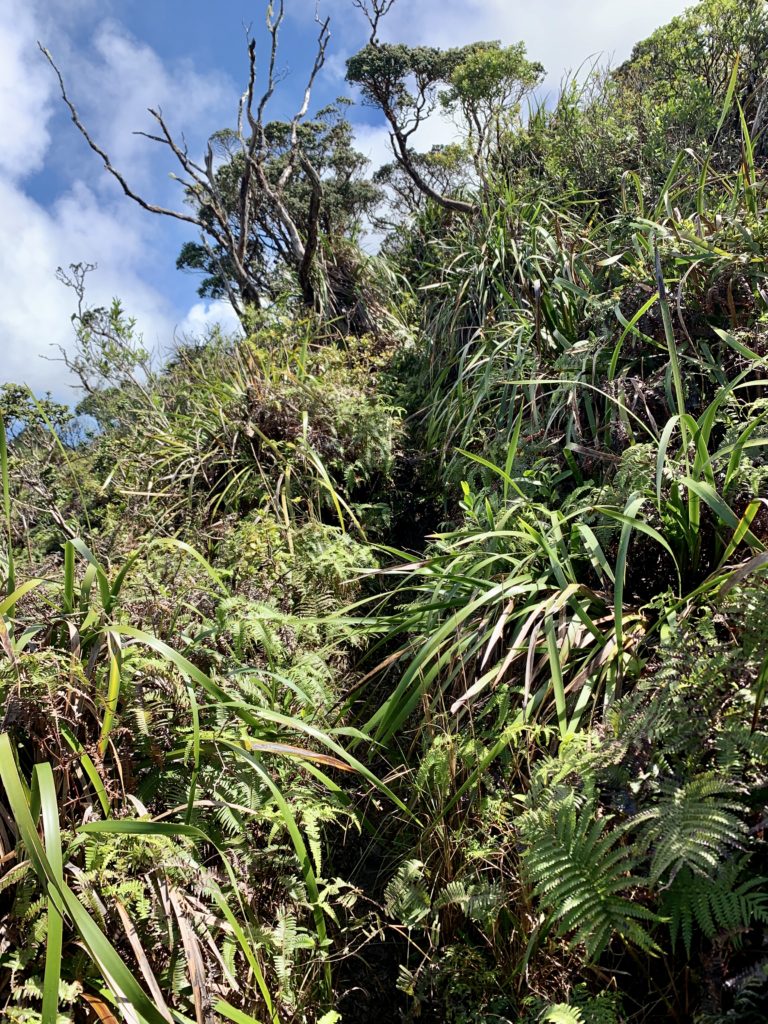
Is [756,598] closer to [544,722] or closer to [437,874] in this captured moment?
[544,722]

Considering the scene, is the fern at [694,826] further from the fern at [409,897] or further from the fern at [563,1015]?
the fern at [409,897]

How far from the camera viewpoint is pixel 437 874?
70.5 inches

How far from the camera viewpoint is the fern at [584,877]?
3.94 ft

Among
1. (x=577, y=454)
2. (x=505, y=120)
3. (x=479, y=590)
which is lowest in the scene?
(x=479, y=590)

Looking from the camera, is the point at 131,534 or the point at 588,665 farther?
the point at 131,534

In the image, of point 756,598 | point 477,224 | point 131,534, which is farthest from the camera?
point 477,224

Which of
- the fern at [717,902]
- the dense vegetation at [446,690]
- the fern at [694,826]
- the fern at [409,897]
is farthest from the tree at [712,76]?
the fern at [409,897]

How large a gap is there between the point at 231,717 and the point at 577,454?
6.26 feet

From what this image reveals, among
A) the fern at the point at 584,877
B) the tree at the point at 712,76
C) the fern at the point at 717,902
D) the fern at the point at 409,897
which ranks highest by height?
the tree at the point at 712,76

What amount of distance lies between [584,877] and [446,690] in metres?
1.03

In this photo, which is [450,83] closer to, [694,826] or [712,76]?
[712,76]

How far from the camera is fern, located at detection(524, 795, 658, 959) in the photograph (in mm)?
1202

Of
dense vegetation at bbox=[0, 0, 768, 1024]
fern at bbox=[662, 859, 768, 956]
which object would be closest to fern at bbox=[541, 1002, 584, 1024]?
dense vegetation at bbox=[0, 0, 768, 1024]

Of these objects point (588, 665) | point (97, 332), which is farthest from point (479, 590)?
point (97, 332)
